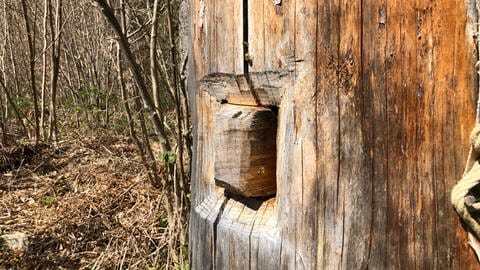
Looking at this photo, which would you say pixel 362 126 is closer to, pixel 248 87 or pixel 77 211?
pixel 248 87

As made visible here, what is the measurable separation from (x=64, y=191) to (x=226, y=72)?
5664mm

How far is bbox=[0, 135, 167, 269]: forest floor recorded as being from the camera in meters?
4.95

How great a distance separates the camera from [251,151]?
1.39m

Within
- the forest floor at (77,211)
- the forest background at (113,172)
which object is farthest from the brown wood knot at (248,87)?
the forest floor at (77,211)

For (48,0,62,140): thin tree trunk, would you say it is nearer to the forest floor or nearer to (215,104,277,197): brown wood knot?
the forest floor

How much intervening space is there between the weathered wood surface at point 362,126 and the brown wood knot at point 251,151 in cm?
5

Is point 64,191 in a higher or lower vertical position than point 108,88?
lower

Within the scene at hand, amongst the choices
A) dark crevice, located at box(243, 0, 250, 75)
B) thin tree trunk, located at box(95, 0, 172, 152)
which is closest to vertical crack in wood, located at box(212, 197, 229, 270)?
dark crevice, located at box(243, 0, 250, 75)

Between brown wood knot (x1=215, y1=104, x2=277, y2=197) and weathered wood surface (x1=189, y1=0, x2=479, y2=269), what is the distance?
0.16ft

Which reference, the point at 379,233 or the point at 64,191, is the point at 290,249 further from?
the point at 64,191

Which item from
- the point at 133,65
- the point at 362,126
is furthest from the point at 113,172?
the point at 362,126

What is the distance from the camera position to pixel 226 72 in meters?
1.45

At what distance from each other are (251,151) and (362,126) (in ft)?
1.20

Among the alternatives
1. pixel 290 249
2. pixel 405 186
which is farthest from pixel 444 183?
pixel 290 249
